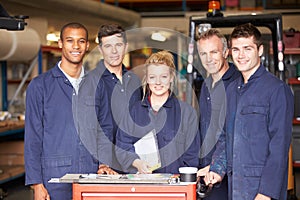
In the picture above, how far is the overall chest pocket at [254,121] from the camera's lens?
3039mm

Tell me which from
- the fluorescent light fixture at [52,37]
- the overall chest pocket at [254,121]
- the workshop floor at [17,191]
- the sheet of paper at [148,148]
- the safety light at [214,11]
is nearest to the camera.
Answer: the overall chest pocket at [254,121]

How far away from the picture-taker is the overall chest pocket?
304 centimetres

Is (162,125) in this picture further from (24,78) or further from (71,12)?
(24,78)

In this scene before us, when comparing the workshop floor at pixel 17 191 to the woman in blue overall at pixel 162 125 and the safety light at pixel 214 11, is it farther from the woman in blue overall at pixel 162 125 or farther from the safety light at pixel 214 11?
the woman in blue overall at pixel 162 125

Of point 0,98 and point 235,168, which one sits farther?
point 0,98

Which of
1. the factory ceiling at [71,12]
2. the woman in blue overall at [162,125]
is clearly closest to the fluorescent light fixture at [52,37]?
the factory ceiling at [71,12]

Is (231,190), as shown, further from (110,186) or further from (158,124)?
(110,186)

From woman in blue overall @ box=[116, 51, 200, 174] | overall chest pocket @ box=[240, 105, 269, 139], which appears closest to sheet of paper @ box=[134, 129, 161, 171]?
woman in blue overall @ box=[116, 51, 200, 174]

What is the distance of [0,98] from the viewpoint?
769 centimetres

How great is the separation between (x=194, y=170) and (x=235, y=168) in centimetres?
42

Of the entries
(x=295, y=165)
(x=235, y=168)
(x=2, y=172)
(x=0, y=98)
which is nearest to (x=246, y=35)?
(x=235, y=168)

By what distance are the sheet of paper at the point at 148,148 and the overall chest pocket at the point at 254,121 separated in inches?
22.2

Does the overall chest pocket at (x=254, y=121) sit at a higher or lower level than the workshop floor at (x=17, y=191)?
higher

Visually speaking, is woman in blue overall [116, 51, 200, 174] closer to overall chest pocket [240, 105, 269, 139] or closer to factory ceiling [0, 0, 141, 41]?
overall chest pocket [240, 105, 269, 139]
